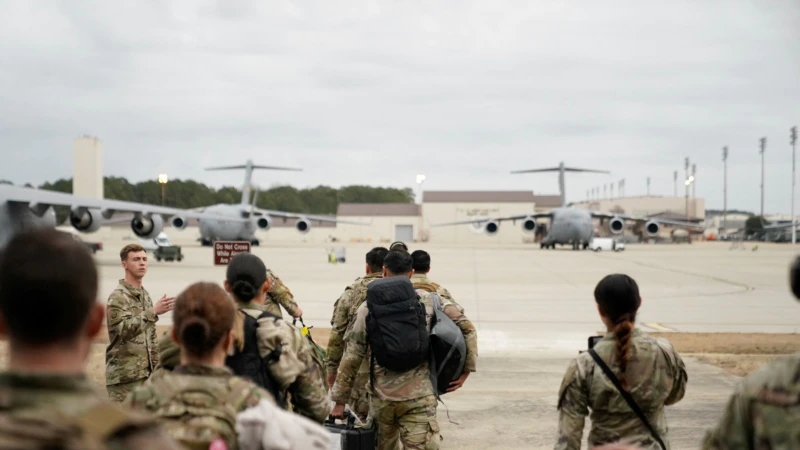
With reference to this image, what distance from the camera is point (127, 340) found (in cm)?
630

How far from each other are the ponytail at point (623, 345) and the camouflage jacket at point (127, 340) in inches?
146

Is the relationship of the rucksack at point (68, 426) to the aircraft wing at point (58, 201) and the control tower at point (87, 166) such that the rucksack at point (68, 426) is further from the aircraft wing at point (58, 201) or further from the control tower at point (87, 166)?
the control tower at point (87, 166)

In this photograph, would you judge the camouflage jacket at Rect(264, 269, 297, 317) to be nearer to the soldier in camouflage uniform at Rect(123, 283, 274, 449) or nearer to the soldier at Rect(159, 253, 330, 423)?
the soldier at Rect(159, 253, 330, 423)

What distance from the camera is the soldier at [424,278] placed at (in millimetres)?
6363

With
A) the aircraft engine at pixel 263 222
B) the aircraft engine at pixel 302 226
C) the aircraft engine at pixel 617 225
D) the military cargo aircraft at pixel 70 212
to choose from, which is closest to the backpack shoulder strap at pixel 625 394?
the military cargo aircraft at pixel 70 212

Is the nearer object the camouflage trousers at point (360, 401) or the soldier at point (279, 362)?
the soldier at point (279, 362)

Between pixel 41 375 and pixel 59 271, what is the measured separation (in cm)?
25

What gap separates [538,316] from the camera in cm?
1720

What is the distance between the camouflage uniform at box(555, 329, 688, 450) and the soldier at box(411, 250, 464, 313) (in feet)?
7.94

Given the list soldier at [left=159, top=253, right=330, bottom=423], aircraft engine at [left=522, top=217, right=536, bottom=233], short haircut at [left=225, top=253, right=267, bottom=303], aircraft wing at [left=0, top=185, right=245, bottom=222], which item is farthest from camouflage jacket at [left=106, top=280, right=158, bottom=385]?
aircraft engine at [left=522, top=217, right=536, bottom=233]

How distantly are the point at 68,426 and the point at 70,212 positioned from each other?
26.6 metres

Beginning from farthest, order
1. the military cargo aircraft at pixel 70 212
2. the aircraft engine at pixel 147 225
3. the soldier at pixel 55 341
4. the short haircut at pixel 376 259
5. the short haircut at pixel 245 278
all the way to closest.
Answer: the aircraft engine at pixel 147 225 < the military cargo aircraft at pixel 70 212 < the short haircut at pixel 376 259 < the short haircut at pixel 245 278 < the soldier at pixel 55 341

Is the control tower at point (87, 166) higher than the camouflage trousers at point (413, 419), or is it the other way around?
the control tower at point (87, 166)

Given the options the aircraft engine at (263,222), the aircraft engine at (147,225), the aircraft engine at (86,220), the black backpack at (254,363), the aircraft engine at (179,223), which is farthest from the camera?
the aircraft engine at (263,222)
